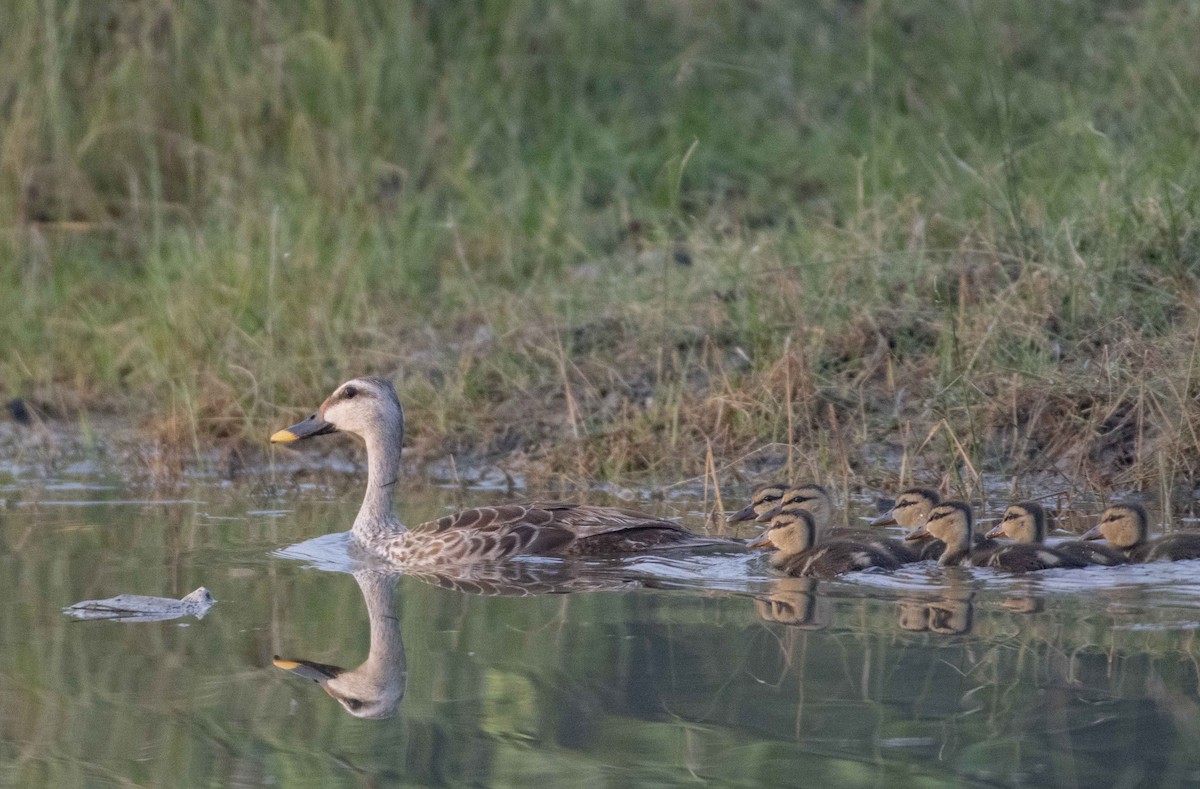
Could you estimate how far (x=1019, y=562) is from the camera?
5.78 metres

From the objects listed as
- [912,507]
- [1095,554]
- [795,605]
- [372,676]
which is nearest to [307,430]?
[912,507]

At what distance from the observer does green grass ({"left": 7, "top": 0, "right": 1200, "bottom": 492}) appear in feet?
25.3

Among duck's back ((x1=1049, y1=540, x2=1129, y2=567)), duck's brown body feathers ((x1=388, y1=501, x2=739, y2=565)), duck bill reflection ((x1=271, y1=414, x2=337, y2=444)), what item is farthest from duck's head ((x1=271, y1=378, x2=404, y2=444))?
duck's back ((x1=1049, y1=540, x2=1129, y2=567))

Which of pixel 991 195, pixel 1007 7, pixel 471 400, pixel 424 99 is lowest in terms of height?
pixel 471 400

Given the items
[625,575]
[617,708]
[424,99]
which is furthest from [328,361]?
[617,708]

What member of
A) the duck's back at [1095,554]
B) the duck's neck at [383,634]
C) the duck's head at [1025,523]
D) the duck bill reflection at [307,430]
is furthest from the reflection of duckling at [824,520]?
the duck bill reflection at [307,430]

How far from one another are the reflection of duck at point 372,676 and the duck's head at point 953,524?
175cm

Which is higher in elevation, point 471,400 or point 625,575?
point 471,400

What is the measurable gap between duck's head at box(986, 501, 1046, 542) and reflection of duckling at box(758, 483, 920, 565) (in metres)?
0.33

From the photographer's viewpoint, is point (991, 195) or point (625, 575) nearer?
point (625, 575)

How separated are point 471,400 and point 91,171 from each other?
3746mm

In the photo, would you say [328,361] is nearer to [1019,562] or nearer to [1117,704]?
[1019,562]

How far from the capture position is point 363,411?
7062mm

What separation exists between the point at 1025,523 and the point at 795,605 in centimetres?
98
